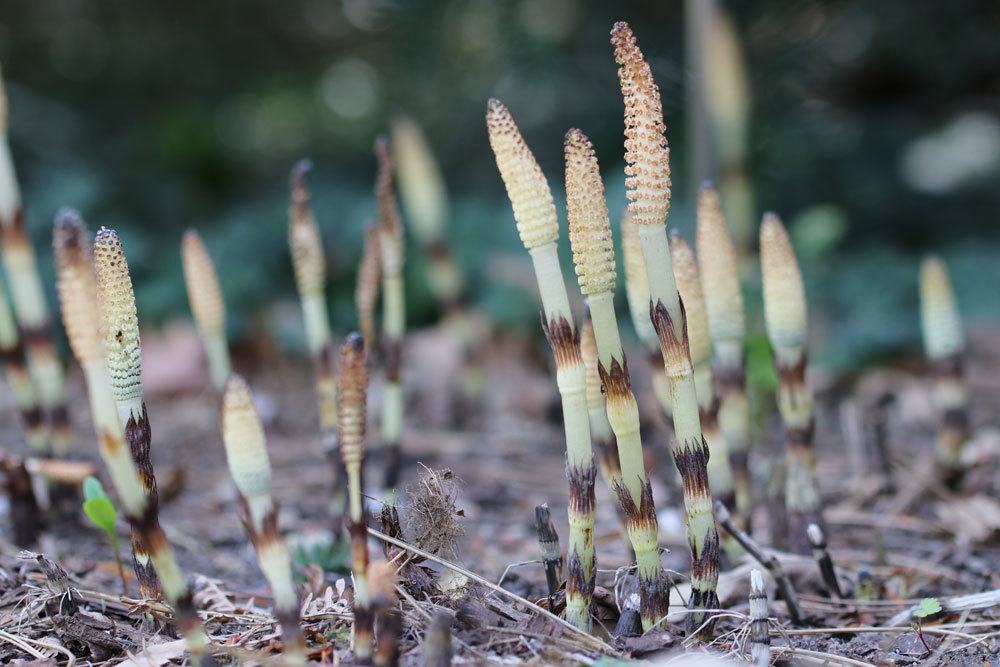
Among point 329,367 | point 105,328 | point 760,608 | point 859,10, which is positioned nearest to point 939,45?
point 859,10

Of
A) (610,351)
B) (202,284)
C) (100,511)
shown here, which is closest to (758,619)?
(610,351)

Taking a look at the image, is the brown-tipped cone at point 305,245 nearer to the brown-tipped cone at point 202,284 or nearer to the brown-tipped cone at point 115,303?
the brown-tipped cone at point 202,284

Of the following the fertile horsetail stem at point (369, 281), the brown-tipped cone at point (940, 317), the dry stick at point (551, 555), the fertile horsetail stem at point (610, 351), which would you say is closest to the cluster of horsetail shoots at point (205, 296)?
the fertile horsetail stem at point (369, 281)

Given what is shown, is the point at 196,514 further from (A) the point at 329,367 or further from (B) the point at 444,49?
(B) the point at 444,49

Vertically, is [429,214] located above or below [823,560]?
above

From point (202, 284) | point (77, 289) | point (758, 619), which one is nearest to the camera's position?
point (77, 289)

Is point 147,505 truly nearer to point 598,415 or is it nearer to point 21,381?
point 598,415
